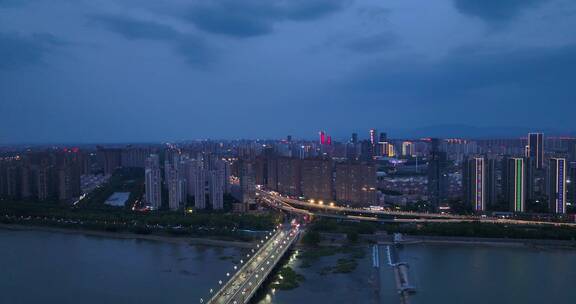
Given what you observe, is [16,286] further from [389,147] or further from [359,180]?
[389,147]

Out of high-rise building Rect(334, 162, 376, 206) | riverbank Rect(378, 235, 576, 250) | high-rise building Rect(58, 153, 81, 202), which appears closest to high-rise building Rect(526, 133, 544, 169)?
high-rise building Rect(334, 162, 376, 206)

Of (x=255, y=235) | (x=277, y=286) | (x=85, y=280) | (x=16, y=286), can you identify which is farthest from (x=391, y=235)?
(x=16, y=286)

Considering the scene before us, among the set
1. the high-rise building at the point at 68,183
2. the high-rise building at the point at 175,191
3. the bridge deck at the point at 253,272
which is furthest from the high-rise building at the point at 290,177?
the bridge deck at the point at 253,272

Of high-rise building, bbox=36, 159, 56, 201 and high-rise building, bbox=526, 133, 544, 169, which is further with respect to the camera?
high-rise building, bbox=526, 133, 544, 169

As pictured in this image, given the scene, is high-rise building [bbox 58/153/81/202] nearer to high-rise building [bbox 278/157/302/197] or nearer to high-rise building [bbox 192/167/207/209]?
high-rise building [bbox 192/167/207/209]

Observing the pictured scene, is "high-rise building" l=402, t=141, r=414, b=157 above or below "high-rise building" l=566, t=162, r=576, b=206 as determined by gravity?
above

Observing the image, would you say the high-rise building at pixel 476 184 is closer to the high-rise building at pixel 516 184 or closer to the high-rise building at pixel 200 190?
the high-rise building at pixel 516 184

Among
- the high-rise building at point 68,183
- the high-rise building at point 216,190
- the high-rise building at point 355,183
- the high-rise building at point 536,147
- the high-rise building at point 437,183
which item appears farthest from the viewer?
the high-rise building at point 536,147

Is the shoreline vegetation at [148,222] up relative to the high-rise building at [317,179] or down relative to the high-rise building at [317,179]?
down
